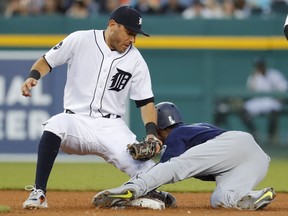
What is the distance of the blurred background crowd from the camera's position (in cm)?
1374

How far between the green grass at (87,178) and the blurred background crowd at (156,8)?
2732 millimetres

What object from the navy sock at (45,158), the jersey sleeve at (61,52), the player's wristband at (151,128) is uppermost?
the jersey sleeve at (61,52)

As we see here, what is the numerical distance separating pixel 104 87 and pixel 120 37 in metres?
0.40

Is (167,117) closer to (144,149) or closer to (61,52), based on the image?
(144,149)

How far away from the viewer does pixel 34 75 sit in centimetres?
659

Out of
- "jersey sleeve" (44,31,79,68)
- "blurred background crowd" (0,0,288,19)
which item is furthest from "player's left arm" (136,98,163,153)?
"blurred background crowd" (0,0,288,19)

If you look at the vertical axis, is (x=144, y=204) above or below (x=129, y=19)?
below

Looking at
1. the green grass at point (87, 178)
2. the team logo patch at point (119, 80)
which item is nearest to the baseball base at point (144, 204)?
the team logo patch at point (119, 80)

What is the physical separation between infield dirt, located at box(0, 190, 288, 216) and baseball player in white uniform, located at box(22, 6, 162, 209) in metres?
0.40

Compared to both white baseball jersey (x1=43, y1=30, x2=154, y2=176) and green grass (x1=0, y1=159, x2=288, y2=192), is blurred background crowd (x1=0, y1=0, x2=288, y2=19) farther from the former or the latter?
white baseball jersey (x1=43, y1=30, x2=154, y2=176)

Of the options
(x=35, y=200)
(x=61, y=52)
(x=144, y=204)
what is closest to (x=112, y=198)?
(x=144, y=204)

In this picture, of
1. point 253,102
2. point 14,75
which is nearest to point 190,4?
point 253,102

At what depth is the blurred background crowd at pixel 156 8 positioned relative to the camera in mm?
13742

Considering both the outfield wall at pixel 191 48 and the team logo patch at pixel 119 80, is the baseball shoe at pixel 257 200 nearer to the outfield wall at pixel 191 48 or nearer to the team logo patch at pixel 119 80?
the team logo patch at pixel 119 80
